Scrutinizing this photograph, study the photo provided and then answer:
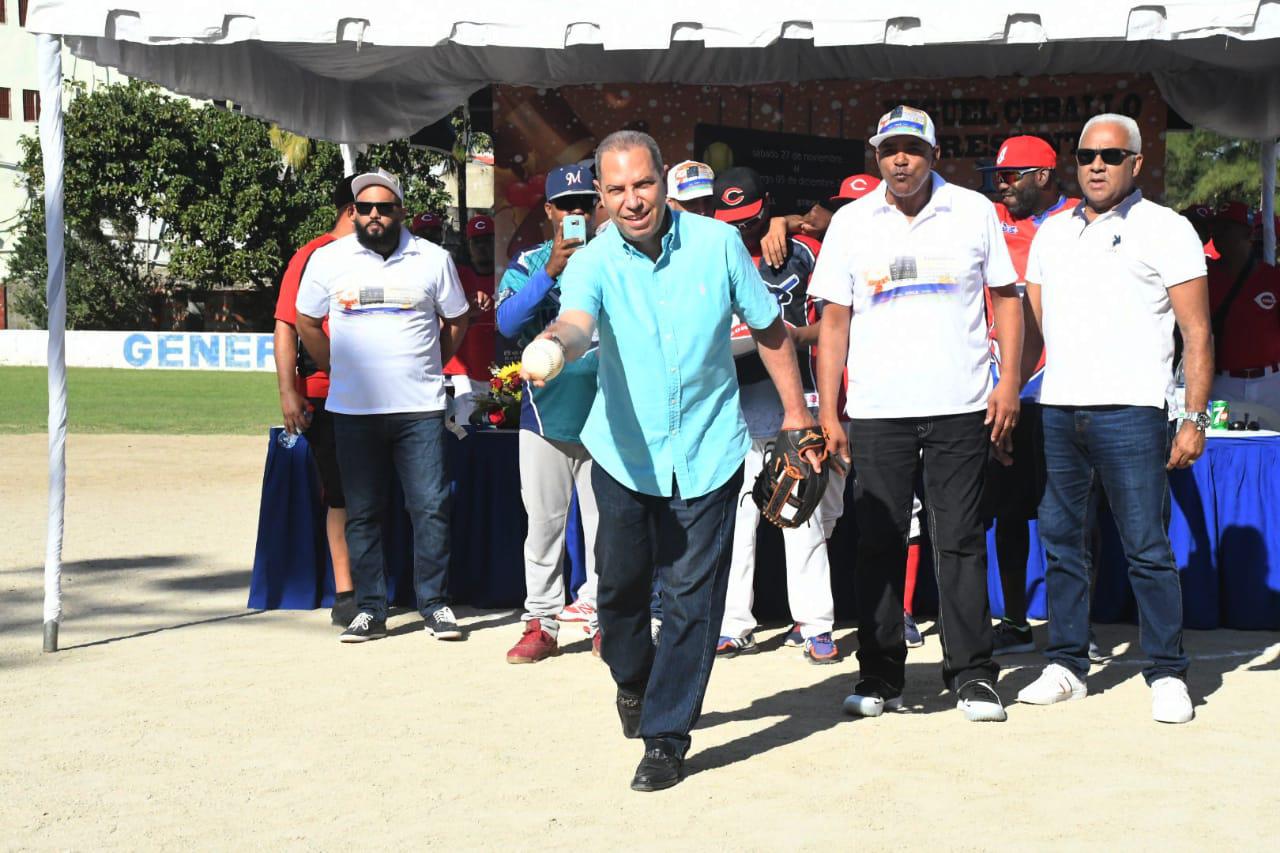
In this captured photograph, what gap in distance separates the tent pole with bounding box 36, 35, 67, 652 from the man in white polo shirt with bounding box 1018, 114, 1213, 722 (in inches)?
162

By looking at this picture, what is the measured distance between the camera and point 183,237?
43062 mm

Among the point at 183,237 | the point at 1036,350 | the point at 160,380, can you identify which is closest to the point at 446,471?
the point at 1036,350

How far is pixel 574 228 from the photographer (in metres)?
6.21

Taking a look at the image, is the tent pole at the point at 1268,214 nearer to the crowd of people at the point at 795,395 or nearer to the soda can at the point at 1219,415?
the soda can at the point at 1219,415

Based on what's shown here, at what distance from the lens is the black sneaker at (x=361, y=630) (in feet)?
23.2

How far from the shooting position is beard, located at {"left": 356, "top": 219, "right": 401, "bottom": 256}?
6980 mm

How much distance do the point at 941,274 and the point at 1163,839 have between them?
2067 mm

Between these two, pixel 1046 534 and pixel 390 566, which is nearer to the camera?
pixel 1046 534

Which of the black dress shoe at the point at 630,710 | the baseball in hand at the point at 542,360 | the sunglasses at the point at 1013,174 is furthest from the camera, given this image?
the sunglasses at the point at 1013,174

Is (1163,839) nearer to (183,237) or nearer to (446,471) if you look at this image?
(446,471)

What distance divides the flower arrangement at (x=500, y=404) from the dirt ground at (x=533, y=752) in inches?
39.9

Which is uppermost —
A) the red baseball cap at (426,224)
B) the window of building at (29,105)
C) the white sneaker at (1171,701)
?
the window of building at (29,105)

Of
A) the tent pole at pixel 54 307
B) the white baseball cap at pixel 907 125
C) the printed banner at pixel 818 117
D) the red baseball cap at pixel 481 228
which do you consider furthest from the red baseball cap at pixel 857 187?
the red baseball cap at pixel 481 228

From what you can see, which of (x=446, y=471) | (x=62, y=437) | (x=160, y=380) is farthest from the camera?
(x=160, y=380)
